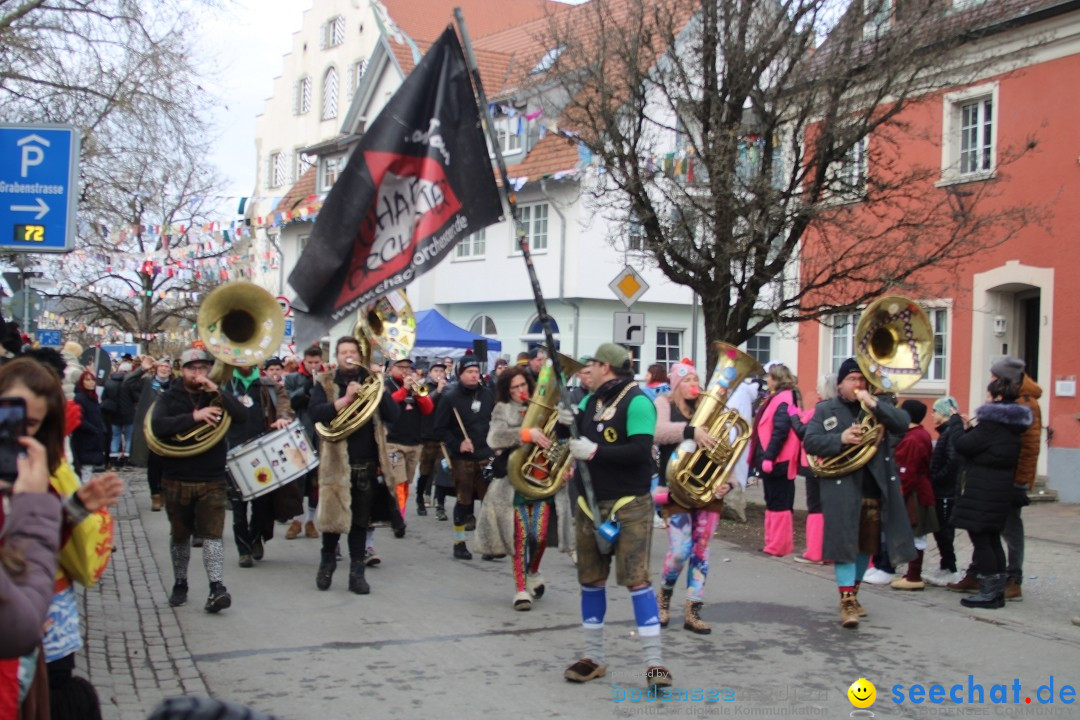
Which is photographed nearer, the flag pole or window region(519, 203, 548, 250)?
the flag pole

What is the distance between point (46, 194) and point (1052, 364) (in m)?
13.5

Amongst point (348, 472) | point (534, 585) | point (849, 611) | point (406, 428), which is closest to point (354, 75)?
point (406, 428)

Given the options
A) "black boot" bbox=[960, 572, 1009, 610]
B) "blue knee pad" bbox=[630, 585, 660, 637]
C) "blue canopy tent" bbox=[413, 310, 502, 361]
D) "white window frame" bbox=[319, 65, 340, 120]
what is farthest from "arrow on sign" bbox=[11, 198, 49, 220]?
"white window frame" bbox=[319, 65, 340, 120]

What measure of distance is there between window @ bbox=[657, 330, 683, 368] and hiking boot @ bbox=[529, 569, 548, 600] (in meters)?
22.8

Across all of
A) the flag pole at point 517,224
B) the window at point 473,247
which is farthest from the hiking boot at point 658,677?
the window at point 473,247

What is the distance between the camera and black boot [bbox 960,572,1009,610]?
8.60 m

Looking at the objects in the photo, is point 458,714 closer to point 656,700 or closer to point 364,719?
point 364,719

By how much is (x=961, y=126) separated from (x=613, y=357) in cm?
1362

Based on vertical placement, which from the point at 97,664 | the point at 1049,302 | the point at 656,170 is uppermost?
the point at 656,170

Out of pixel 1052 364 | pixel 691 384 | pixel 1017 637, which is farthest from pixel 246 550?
pixel 1052 364

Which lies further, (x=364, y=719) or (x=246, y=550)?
(x=246, y=550)

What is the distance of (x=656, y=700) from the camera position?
19.8ft

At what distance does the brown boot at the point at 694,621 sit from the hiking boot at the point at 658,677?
60.2 inches

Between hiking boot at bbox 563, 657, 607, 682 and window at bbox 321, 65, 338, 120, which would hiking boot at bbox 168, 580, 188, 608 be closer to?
hiking boot at bbox 563, 657, 607, 682
